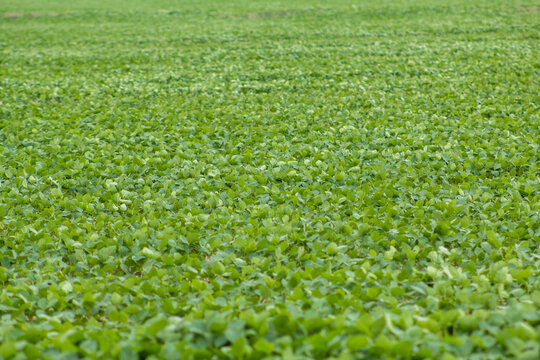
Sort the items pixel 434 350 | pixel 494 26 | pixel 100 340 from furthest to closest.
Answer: pixel 494 26
pixel 100 340
pixel 434 350

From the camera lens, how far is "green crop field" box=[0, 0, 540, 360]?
8.96ft

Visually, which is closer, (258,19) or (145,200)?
(145,200)

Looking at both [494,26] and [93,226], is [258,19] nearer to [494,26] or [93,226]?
[494,26]

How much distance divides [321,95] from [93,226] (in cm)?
656

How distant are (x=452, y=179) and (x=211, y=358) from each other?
4220 mm

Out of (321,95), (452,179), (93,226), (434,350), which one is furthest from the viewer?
(321,95)

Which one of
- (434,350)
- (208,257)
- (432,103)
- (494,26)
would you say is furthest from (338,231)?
(494,26)

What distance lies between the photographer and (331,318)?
2.82 m

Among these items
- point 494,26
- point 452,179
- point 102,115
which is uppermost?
point 494,26

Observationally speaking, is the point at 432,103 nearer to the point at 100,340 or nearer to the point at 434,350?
the point at 434,350

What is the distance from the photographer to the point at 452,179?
5.55 m

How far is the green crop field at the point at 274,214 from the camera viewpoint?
2732mm

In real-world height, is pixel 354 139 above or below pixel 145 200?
above

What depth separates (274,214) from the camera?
473 cm
